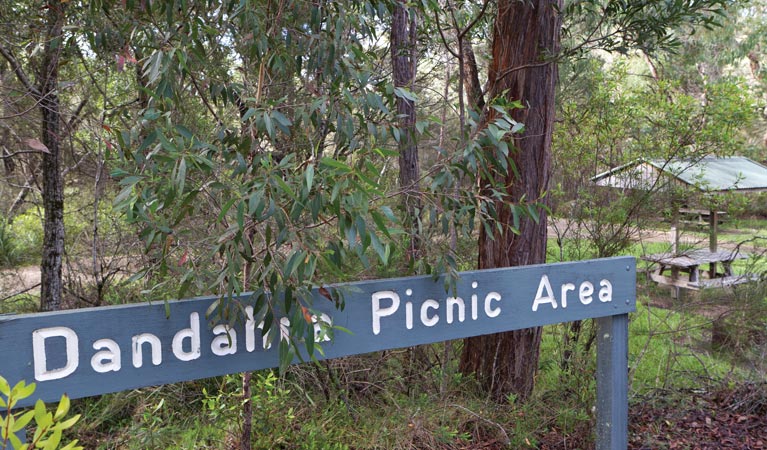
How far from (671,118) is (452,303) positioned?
3359 millimetres

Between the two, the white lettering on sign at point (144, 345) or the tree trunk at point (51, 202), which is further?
the tree trunk at point (51, 202)

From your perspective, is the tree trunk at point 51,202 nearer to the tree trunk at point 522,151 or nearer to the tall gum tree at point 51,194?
the tall gum tree at point 51,194

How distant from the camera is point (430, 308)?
7.95 feet

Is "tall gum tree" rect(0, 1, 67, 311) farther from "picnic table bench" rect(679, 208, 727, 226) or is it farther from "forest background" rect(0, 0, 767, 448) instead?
"picnic table bench" rect(679, 208, 727, 226)

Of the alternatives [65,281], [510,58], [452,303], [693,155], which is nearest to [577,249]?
[693,155]

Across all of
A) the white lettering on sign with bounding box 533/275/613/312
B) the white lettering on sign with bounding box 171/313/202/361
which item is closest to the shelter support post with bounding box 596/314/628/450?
the white lettering on sign with bounding box 533/275/613/312

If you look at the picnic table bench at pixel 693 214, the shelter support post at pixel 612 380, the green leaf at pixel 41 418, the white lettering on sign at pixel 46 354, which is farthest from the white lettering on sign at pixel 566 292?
the picnic table bench at pixel 693 214

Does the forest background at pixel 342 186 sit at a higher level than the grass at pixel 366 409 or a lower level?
higher

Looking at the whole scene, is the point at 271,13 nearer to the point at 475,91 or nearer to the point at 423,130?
the point at 423,130

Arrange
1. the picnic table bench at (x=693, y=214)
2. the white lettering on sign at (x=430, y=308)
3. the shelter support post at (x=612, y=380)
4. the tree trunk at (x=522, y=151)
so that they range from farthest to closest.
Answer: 1. the picnic table bench at (x=693, y=214)
2. the tree trunk at (x=522, y=151)
3. the shelter support post at (x=612, y=380)
4. the white lettering on sign at (x=430, y=308)

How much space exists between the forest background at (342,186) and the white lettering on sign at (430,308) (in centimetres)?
16

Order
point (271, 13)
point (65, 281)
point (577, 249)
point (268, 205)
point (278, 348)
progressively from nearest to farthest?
point (268, 205)
point (278, 348)
point (271, 13)
point (577, 249)
point (65, 281)

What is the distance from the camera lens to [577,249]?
17.4 feet

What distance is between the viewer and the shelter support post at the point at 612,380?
289cm
